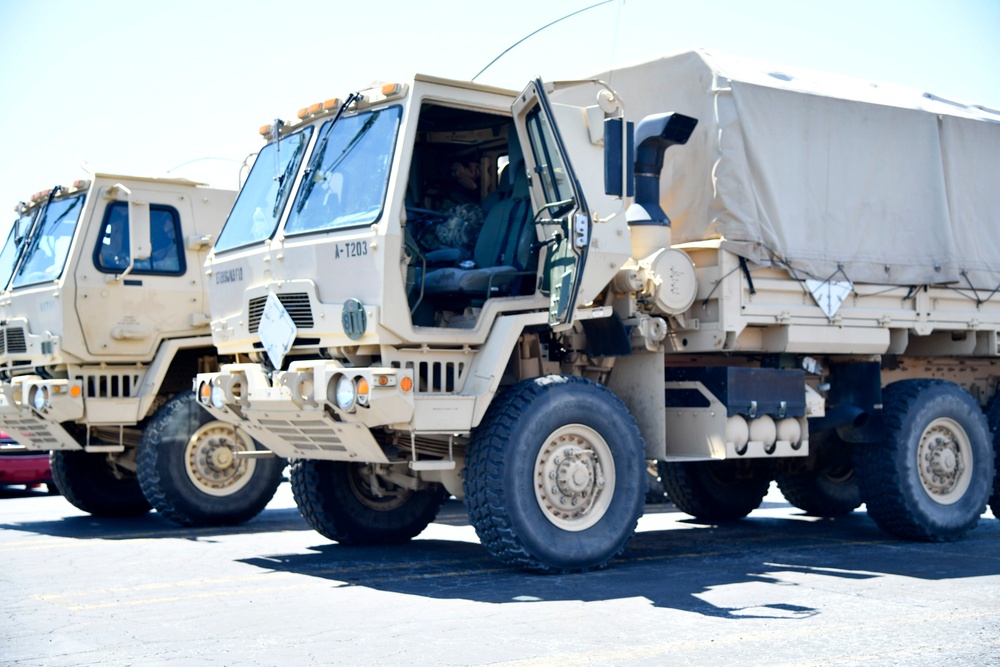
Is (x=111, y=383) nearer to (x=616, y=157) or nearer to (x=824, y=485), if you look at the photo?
(x=616, y=157)

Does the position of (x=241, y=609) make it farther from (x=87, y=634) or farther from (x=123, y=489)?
(x=123, y=489)

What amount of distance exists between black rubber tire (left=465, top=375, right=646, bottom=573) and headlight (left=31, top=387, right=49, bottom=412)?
5259mm

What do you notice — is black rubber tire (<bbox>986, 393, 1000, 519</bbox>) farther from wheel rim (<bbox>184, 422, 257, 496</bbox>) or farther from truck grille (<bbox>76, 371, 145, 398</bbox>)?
truck grille (<bbox>76, 371, 145, 398</bbox>)

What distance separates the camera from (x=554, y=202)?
29.3 feet

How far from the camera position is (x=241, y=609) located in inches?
288

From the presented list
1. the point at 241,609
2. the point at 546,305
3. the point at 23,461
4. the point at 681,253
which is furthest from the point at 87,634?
the point at 23,461

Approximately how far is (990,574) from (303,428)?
4761 millimetres

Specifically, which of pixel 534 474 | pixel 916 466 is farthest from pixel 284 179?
pixel 916 466

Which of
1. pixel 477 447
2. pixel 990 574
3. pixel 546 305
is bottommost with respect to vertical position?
pixel 990 574

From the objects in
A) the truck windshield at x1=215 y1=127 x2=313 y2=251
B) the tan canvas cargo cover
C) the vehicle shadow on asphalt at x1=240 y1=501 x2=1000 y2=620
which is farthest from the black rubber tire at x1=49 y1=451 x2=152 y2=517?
the tan canvas cargo cover

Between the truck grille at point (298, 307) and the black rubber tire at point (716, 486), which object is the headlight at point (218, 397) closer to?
the truck grille at point (298, 307)

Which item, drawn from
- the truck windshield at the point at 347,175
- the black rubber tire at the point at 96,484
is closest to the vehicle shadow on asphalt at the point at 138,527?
the black rubber tire at the point at 96,484

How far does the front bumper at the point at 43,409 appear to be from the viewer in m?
11.9

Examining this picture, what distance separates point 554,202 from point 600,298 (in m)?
0.87
